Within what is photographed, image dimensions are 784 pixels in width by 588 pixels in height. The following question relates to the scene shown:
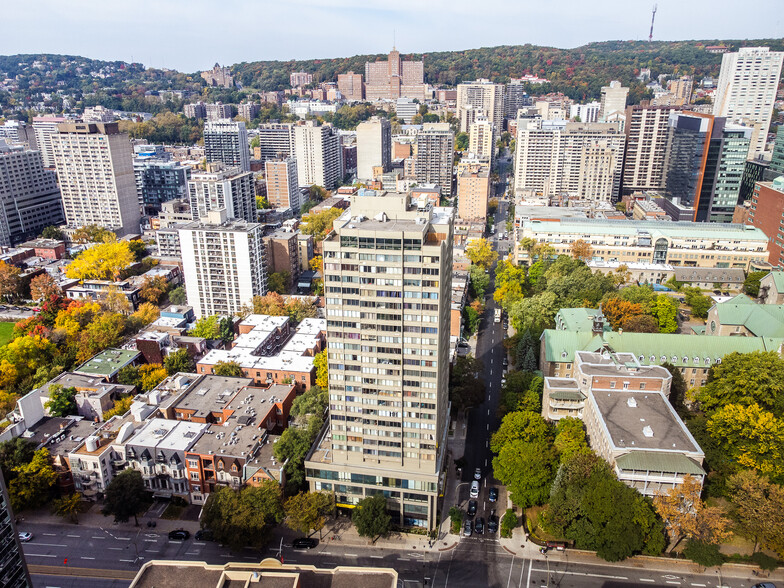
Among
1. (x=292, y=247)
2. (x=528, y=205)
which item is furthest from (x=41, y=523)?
(x=528, y=205)

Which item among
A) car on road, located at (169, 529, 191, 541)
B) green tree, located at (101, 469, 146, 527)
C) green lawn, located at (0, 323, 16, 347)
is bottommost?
car on road, located at (169, 529, 191, 541)

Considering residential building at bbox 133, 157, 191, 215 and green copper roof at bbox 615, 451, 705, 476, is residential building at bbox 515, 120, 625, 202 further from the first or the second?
green copper roof at bbox 615, 451, 705, 476

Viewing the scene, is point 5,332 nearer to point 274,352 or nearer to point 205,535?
point 274,352

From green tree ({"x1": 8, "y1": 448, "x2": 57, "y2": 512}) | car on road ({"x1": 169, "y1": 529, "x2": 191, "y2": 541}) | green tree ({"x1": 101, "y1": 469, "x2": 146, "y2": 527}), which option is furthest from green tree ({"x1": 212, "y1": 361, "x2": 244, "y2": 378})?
car on road ({"x1": 169, "y1": 529, "x2": 191, "y2": 541})

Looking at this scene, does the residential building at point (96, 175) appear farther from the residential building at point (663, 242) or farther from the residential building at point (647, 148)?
the residential building at point (647, 148)

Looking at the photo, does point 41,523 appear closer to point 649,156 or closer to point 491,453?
point 491,453

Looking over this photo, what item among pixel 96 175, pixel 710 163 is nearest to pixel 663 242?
pixel 710 163
